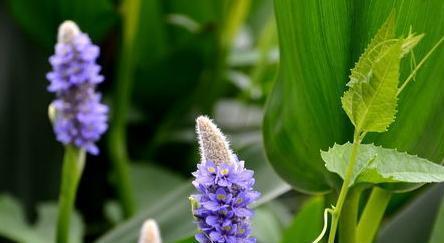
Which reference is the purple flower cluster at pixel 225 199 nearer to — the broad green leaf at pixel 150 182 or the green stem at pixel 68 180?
the green stem at pixel 68 180

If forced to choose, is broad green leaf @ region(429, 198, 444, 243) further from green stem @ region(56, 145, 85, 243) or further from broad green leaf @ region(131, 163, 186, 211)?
broad green leaf @ region(131, 163, 186, 211)

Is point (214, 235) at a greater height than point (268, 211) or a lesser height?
lesser

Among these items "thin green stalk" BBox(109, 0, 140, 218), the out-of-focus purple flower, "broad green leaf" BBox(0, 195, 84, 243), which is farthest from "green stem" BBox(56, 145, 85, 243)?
"thin green stalk" BBox(109, 0, 140, 218)

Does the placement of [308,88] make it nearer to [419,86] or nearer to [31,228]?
[419,86]

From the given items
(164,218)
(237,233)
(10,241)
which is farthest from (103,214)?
(237,233)

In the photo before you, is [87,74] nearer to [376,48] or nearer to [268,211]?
[376,48]
